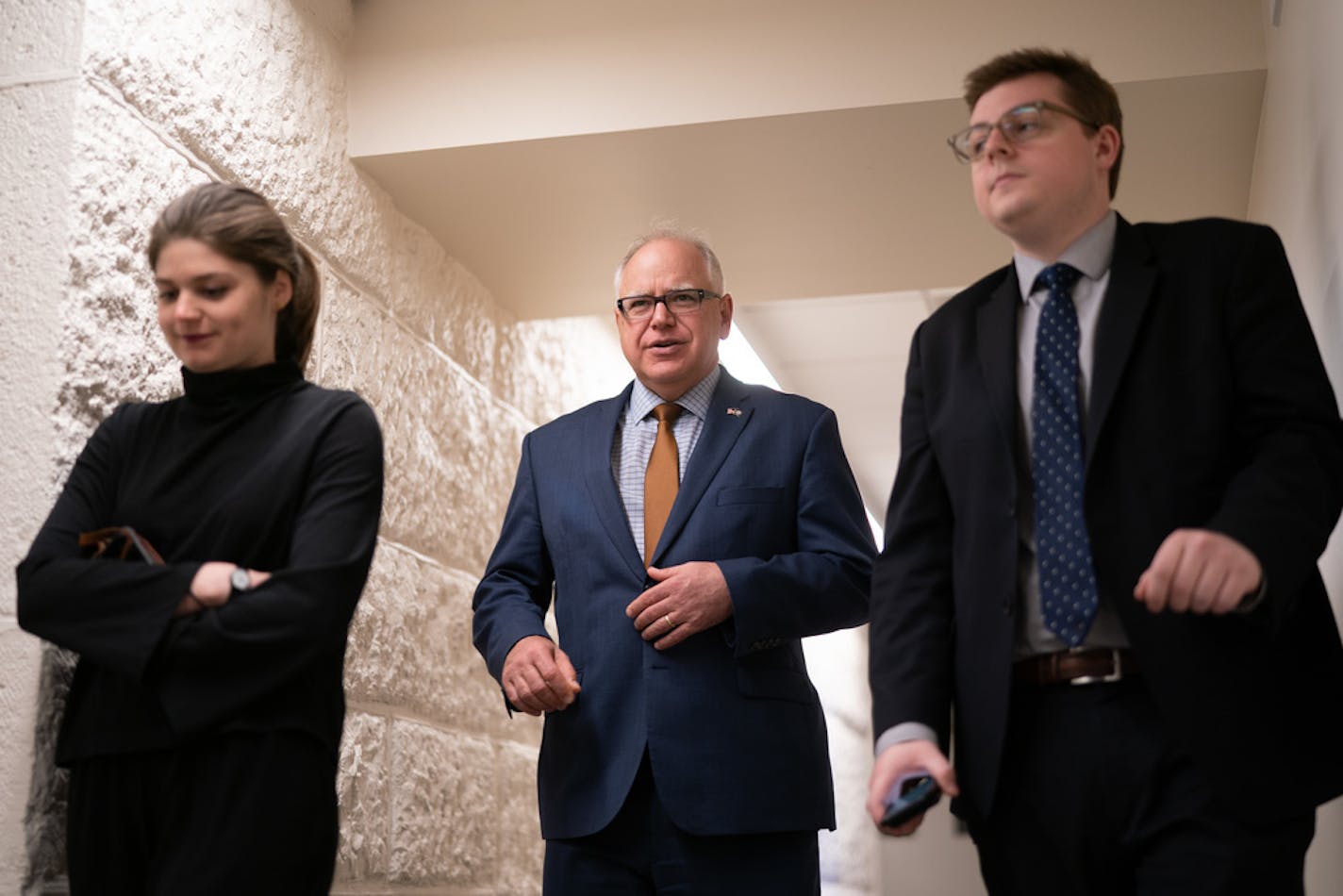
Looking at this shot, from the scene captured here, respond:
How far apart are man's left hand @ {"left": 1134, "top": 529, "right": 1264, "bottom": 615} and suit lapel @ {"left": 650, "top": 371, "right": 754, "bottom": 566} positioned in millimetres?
1135

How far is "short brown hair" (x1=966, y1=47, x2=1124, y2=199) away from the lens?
197 centimetres

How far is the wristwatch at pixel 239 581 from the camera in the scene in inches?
73.8

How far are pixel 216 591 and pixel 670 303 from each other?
3.79ft

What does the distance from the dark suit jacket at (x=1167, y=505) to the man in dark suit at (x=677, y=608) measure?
590 millimetres

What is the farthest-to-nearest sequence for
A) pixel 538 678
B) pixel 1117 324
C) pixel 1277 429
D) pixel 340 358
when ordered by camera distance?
1. pixel 340 358
2. pixel 538 678
3. pixel 1117 324
4. pixel 1277 429

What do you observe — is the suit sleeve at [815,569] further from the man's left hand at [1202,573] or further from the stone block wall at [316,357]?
the stone block wall at [316,357]

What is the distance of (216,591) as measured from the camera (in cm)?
187

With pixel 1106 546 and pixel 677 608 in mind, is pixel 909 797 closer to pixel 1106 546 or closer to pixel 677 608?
pixel 1106 546

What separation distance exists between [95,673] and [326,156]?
70.6 inches

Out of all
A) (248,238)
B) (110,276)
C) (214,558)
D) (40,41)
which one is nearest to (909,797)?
(214,558)

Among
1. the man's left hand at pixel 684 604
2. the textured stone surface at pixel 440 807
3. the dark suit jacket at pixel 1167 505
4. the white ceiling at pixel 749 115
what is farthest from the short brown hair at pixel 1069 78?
the textured stone surface at pixel 440 807

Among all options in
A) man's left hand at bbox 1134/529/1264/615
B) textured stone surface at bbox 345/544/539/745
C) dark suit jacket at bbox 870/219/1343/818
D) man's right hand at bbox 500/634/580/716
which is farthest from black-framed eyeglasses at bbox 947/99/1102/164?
textured stone surface at bbox 345/544/539/745

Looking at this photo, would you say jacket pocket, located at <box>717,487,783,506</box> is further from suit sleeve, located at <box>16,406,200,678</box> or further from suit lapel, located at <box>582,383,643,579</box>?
suit sleeve, located at <box>16,406,200,678</box>

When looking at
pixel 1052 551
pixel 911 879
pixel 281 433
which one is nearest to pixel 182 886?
pixel 281 433
